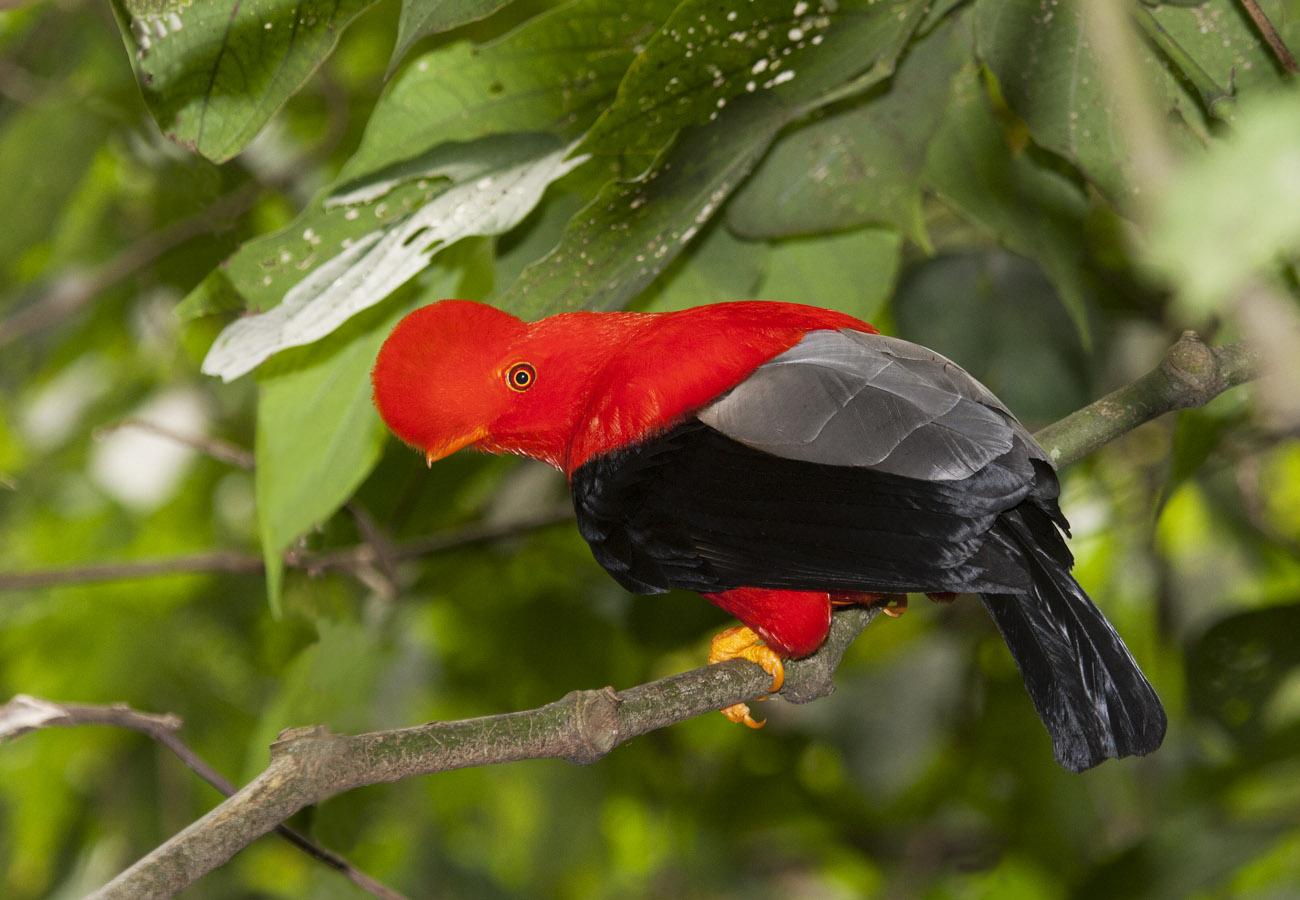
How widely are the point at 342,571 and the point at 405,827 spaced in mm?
823

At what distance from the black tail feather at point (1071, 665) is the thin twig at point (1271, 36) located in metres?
0.59

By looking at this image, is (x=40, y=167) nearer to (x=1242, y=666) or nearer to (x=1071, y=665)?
(x=1071, y=665)

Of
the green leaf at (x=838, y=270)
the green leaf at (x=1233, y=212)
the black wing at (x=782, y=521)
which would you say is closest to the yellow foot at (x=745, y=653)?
the black wing at (x=782, y=521)

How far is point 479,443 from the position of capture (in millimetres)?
1491

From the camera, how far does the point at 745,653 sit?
1490mm

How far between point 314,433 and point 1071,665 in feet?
3.25

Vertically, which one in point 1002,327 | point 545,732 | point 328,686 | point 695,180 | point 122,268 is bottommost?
point 1002,327

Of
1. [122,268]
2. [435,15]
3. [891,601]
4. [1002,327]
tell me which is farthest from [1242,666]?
[122,268]

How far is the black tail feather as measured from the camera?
1.21m

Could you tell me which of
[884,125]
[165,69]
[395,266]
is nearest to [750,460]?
[395,266]

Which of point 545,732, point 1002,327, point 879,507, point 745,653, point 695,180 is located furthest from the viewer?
point 1002,327

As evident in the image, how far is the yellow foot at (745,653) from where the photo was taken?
1384mm

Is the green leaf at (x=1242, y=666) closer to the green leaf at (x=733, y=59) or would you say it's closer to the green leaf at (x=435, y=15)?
the green leaf at (x=733, y=59)

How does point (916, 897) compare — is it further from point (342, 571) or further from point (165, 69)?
point (165, 69)
